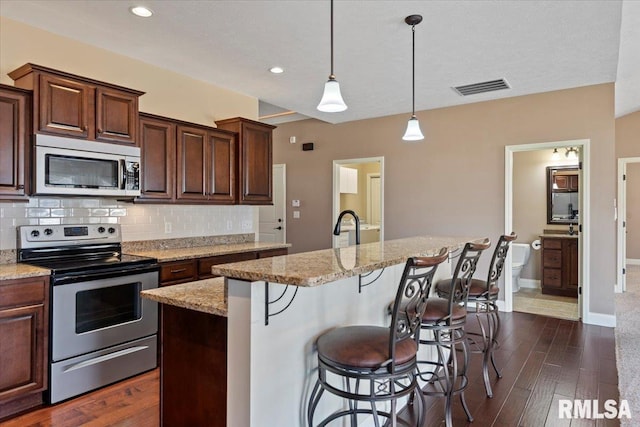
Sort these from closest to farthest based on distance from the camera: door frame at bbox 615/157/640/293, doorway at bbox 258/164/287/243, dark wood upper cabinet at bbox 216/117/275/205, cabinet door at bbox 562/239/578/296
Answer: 1. dark wood upper cabinet at bbox 216/117/275/205
2. cabinet door at bbox 562/239/578/296
3. door frame at bbox 615/157/640/293
4. doorway at bbox 258/164/287/243

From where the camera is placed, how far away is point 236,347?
155cm

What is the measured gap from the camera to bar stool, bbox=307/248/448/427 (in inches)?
62.1

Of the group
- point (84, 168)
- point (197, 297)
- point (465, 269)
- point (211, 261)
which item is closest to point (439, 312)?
point (465, 269)

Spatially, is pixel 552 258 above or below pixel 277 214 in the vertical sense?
below

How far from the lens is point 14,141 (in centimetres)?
258

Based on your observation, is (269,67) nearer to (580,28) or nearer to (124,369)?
(580,28)

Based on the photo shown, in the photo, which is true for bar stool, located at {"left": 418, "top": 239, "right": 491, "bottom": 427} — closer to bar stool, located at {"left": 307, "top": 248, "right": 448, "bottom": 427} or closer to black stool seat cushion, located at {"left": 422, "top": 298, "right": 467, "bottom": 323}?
black stool seat cushion, located at {"left": 422, "top": 298, "right": 467, "bottom": 323}

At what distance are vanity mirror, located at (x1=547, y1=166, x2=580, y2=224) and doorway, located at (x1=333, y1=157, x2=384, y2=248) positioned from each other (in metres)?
2.63

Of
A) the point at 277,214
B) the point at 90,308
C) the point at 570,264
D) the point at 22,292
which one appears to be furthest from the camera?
the point at 277,214

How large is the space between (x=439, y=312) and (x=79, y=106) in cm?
283

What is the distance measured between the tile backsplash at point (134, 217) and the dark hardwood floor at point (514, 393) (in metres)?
1.27

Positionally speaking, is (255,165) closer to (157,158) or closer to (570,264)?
(157,158)

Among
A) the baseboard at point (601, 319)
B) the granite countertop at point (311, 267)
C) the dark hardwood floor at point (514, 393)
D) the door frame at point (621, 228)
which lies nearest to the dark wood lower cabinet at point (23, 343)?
the dark hardwood floor at point (514, 393)

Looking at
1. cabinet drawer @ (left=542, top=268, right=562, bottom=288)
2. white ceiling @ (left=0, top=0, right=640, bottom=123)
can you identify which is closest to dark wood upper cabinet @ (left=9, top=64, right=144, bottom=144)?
white ceiling @ (left=0, top=0, right=640, bottom=123)
